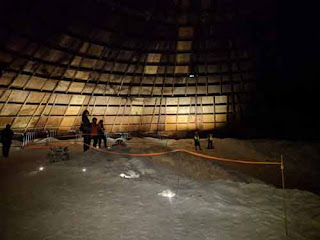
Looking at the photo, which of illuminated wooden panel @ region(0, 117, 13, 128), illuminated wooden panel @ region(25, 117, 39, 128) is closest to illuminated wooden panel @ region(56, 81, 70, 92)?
illuminated wooden panel @ region(25, 117, 39, 128)

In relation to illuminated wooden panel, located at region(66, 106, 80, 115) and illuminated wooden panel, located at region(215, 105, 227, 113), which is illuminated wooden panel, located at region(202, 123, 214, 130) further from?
illuminated wooden panel, located at region(66, 106, 80, 115)

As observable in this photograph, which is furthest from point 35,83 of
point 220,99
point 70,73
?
point 220,99

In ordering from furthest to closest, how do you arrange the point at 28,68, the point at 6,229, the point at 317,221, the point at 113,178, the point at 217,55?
1. the point at 217,55
2. the point at 28,68
3. the point at 113,178
4. the point at 317,221
5. the point at 6,229

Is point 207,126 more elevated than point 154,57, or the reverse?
point 154,57

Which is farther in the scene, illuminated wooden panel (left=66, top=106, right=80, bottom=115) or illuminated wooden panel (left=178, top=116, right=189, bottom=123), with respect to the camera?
illuminated wooden panel (left=178, top=116, right=189, bottom=123)

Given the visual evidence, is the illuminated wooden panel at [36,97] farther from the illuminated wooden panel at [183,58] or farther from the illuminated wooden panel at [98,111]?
the illuminated wooden panel at [183,58]

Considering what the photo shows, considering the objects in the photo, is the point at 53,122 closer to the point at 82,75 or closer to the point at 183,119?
the point at 82,75

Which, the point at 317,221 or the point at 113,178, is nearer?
the point at 317,221

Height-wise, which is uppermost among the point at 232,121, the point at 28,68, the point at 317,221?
the point at 28,68

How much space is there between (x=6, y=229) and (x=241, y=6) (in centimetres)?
1344

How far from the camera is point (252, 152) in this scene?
13.3m

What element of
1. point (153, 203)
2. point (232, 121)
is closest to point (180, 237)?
point (153, 203)

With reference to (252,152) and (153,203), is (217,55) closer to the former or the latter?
(252,152)

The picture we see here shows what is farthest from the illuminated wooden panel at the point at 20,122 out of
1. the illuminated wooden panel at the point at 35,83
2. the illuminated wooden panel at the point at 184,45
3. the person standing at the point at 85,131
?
the illuminated wooden panel at the point at 184,45
